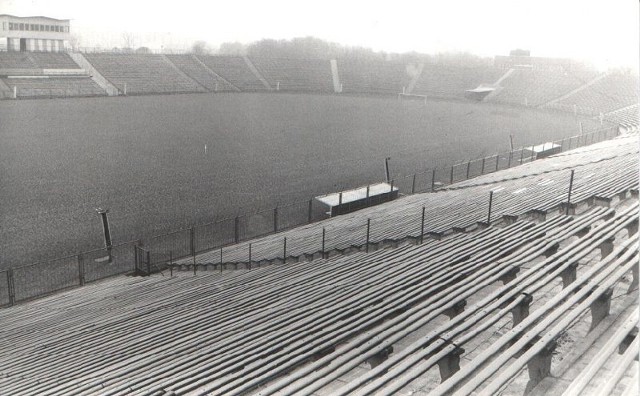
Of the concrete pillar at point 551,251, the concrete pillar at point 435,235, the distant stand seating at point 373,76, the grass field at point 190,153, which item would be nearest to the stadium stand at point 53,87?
the grass field at point 190,153

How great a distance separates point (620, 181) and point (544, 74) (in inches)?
2418

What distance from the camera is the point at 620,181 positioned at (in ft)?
42.7

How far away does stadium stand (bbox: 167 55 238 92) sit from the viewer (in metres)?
65.9

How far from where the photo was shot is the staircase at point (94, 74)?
192 ft

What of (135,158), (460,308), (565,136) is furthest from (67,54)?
(460,308)

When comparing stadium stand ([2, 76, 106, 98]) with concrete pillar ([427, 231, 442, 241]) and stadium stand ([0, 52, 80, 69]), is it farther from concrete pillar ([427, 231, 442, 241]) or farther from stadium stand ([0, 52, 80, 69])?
concrete pillar ([427, 231, 442, 241])

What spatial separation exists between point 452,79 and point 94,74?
39.1 metres

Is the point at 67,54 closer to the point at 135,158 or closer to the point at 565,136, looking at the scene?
the point at 135,158

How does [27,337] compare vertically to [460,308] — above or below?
Result: below

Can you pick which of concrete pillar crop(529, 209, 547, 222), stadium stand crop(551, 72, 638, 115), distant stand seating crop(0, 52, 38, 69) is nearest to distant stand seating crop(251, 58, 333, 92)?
distant stand seating crop(0, 52, 38, 69)

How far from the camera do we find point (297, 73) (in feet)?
244

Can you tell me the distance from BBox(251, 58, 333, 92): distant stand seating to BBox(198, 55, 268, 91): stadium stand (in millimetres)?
1535

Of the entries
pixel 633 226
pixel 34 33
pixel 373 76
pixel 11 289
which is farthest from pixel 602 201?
pixel 373 76

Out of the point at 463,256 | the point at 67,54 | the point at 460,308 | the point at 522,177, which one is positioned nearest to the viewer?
the point at 460,308
